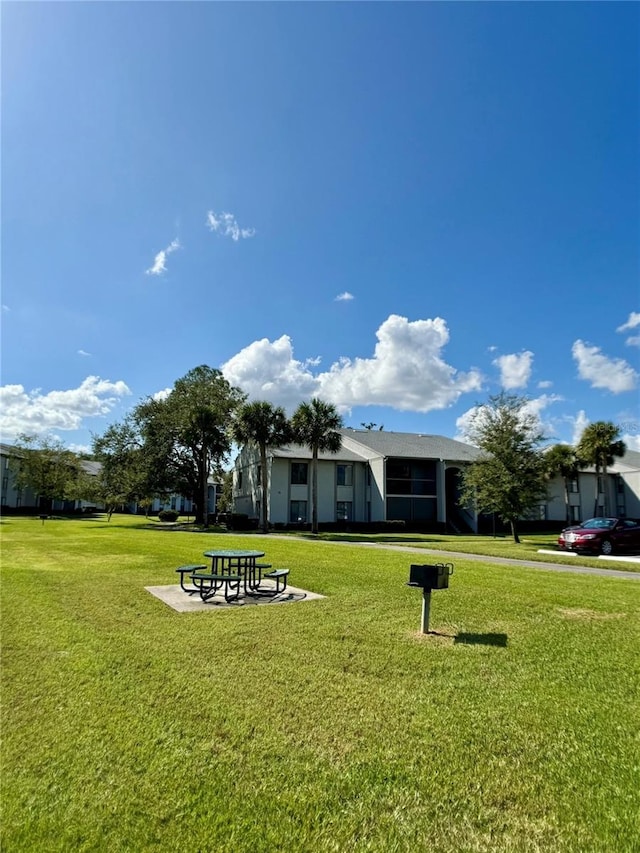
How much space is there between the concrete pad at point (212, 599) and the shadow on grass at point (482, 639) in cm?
318

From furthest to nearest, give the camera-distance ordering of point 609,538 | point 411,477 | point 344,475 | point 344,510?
point 411,477
point 344,475
point 344,510
point 609,538

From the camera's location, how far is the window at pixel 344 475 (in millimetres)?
39688

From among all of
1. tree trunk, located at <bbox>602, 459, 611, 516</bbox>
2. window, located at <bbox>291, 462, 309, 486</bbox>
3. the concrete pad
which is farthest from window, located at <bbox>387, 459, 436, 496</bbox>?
the concrete pad

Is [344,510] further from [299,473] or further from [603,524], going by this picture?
[603,524]

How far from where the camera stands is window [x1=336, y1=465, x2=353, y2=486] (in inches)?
1563

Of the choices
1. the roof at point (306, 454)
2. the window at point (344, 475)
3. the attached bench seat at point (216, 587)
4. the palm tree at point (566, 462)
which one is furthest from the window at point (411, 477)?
the attached bench seat at point (216, 587)

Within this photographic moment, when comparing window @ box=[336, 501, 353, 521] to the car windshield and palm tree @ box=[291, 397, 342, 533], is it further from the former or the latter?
the car windshield

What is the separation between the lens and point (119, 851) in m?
2.60

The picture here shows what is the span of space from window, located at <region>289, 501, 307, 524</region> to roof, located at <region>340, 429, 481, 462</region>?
6.80 meters

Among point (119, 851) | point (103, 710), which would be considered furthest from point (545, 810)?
point (103, 710)

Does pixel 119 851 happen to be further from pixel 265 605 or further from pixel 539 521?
pixel 539 521

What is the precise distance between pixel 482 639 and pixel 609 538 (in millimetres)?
15911

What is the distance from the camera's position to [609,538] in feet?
62.7

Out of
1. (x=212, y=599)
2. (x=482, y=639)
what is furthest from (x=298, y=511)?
(x=482, y=639)
